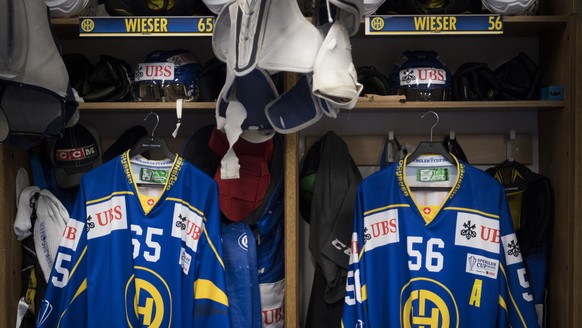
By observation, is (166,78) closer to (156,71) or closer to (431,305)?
(156,71)

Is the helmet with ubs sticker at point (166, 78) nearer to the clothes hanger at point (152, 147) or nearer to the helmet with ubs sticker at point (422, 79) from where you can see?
the clothes hanger at point (152, 147)

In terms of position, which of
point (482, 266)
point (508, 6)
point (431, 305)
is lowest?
point (431, 305)

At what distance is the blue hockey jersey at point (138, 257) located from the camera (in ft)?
6.46

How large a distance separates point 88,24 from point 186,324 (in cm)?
98

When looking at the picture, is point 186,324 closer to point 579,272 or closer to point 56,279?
point 56,279

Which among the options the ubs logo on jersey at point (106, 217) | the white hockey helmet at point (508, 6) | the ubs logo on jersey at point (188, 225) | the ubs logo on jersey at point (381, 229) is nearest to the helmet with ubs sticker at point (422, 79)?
the white hockey helmet at point (508, 6)

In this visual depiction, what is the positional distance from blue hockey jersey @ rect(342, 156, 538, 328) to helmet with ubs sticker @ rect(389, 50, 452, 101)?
29 cm

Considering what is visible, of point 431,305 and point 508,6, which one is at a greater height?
point 508,6

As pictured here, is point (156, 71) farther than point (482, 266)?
Yes

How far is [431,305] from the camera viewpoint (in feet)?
6.48

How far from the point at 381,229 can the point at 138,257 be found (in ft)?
2.48

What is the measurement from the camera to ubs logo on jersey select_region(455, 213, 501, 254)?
6.47 ft

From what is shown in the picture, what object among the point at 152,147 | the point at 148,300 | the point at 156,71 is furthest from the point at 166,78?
the point at 148,300

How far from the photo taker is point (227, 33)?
69.5 inches
